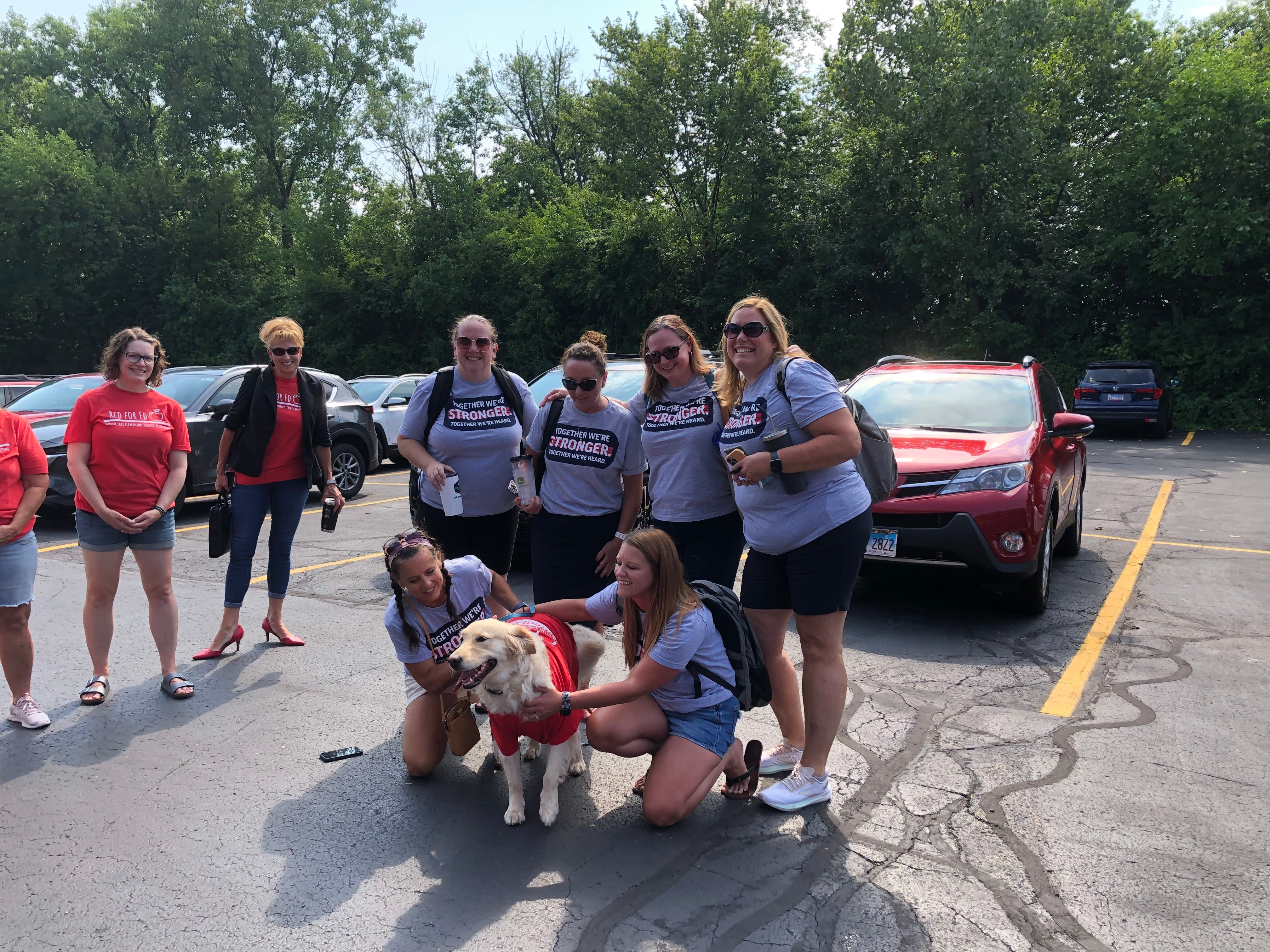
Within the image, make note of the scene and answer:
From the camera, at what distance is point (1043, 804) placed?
11.1ft

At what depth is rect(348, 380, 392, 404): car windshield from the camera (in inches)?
622

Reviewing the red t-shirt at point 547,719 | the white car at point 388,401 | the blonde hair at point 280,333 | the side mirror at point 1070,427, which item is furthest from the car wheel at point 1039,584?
the white car at point 388,401

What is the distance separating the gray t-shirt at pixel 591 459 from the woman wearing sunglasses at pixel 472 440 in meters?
0.36

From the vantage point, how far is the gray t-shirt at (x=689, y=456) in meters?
3.74

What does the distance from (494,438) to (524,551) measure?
10.1ft

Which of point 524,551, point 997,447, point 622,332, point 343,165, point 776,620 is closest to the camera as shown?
point 776,620

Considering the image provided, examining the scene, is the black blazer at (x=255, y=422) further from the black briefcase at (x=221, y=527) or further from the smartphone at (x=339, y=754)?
the smartphone at (x=339, y=754)

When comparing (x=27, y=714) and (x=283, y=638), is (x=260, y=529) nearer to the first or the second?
(x=283, y=638)

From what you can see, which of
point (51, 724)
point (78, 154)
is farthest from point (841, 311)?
point (78, 154)

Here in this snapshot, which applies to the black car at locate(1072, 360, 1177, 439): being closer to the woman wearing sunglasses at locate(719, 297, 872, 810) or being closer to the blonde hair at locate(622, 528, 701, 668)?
the woman wearing sunglasses at locate(719, 297, 872, 810)

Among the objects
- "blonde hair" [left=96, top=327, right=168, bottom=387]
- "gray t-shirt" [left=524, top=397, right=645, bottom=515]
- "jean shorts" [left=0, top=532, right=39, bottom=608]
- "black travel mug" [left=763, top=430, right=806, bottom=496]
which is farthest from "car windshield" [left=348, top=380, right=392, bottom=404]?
"black travel mug" [left=763, top=430, right=806, bottom=496]

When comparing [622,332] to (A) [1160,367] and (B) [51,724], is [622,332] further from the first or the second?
(B) [51,724]

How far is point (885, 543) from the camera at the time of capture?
5.73 metres

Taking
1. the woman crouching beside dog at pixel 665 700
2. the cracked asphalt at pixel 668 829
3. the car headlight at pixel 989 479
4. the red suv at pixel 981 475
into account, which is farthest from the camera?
the car headlight at pixel 989 479
